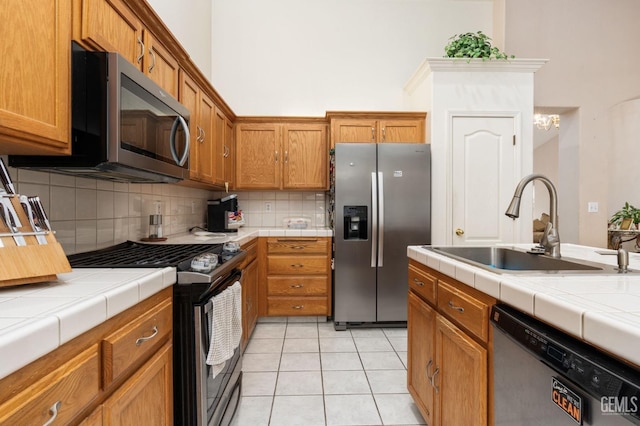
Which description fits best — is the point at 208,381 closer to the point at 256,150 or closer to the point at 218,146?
the point at 218,146

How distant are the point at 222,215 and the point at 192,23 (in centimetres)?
183

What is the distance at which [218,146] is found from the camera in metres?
2.85

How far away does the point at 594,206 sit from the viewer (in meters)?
3.62

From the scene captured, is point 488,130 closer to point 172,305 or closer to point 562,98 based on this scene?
point 562,98

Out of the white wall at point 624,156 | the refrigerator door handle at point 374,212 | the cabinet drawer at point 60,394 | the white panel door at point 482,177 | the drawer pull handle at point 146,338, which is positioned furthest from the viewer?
the white wall at point 624,156

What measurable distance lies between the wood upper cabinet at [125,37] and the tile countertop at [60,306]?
0.84 meters

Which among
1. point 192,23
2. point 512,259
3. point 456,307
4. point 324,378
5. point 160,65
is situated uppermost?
point 192,23

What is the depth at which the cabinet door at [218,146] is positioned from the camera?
2746mm

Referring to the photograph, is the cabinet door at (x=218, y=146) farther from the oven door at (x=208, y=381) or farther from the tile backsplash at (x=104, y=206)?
the oven door at (x=208, y=381)

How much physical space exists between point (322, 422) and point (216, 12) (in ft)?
13.3

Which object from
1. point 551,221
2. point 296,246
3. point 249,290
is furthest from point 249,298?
point 551,221

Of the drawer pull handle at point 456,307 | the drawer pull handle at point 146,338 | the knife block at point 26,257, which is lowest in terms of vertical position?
the drawer pull handle at point 146,338

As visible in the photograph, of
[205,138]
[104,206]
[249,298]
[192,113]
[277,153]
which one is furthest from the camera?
[277,153]

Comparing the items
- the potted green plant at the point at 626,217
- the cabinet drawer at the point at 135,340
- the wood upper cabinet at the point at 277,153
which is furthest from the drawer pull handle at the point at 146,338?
the potted green plant at the point at 626,217
